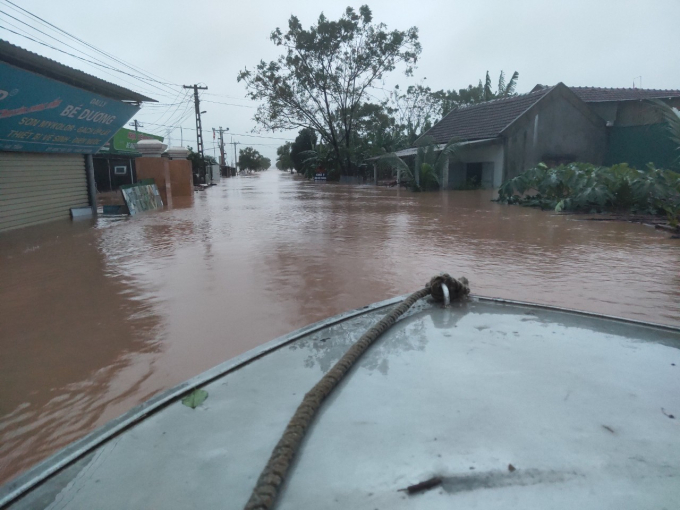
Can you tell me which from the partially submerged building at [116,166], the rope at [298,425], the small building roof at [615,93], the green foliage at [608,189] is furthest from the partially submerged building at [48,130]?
the small building roof at [615,93]

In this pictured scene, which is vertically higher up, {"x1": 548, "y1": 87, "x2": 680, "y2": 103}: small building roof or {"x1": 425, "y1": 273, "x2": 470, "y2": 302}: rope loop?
{"x1": 548, "y1": 87, "x2": 680, "y2": 103}: small building roof

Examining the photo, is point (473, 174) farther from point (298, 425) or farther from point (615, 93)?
point (298, 425)

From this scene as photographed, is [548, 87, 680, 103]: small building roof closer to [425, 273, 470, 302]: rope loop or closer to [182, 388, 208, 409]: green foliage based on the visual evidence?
[425, 273, 470, 302]: rope loop

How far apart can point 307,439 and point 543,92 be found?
23282 millimetres

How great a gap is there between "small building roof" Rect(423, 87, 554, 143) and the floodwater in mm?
12596

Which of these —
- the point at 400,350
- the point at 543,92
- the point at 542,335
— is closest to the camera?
the point at 400,350

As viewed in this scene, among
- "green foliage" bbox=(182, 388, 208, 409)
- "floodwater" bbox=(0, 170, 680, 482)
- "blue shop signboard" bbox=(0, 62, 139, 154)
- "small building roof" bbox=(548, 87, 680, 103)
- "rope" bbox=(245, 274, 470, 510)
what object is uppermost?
"small building roof" bbox=(548, 87, 680, 103)

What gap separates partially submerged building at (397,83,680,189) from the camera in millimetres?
21094

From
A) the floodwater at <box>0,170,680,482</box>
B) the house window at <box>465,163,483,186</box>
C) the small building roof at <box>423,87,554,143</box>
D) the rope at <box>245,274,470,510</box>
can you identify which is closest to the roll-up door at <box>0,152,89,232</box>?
the floodwater at <box>0,170,680,482</box>

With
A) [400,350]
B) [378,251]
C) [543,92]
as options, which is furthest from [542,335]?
[543,92]

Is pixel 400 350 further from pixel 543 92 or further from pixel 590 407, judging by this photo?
pixel 543 92

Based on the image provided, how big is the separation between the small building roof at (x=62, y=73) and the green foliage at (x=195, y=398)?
916 centimetres

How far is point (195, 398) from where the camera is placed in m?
1.81

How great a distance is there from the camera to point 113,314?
461 centimetres
